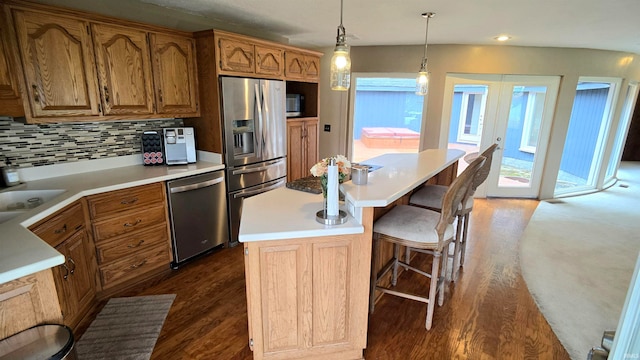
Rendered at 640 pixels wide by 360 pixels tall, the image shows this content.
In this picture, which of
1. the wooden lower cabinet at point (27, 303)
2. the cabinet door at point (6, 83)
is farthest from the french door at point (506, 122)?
the wooden lower cabinet at point (27, 303)

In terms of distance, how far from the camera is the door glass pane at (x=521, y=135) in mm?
4984

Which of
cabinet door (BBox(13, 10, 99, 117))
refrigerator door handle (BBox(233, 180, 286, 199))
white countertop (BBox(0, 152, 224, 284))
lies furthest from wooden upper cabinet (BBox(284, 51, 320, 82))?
cabinet door (BBox(13, 10, 99, 117))

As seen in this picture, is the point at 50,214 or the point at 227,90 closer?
the point at 50,214

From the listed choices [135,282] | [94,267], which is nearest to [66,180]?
[94,267]

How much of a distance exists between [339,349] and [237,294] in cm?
106

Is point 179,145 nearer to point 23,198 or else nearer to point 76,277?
point 23,198

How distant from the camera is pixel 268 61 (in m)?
3.45

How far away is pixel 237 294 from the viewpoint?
102 inches

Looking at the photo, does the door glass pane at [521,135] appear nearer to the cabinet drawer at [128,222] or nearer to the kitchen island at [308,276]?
the kitchen island at [308,276]

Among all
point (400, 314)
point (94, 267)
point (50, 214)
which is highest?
point (50, 214)

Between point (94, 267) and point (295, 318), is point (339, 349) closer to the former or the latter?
point (295, 318)

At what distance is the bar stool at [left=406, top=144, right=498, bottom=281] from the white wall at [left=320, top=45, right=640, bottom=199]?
7.30 ft

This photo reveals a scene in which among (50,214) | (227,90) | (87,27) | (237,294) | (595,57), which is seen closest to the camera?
(50,214)

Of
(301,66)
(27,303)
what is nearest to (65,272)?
(27,303)
